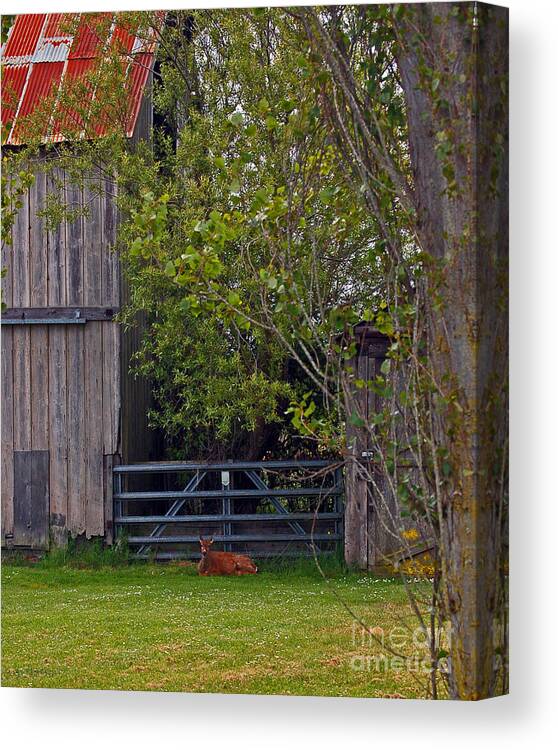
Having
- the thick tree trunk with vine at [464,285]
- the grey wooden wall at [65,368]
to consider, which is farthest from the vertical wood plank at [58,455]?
the thick tree trunk with vine at [464,285]

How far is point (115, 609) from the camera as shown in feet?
18.3

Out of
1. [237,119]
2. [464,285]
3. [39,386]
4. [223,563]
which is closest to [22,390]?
[39,386]

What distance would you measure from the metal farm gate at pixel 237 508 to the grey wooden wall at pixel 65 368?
0.22m

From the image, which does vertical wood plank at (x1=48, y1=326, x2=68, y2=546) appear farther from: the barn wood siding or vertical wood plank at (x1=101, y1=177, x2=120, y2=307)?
vertical wood plank at (x1=101, y1=177, x2=120, y2=307)

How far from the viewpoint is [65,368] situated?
615cm

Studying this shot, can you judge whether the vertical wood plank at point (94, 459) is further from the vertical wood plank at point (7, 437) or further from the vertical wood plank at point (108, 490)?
the vertical wood plank at point (7, 437)

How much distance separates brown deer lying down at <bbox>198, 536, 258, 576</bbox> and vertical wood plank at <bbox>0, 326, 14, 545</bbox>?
0.97m

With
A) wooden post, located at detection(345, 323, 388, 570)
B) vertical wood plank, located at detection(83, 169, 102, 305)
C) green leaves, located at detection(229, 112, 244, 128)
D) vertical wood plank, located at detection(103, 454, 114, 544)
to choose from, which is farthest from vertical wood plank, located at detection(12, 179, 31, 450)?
wooden post, located at detection(345, 323, 388, 570)

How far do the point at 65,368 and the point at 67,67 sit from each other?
1402 mm

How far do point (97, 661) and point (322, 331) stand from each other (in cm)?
173

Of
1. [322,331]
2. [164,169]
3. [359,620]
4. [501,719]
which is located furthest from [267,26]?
[501,719]

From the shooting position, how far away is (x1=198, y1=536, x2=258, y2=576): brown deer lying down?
17.9 ft

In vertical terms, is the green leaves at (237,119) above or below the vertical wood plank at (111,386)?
above

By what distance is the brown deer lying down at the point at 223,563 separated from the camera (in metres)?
5.46
